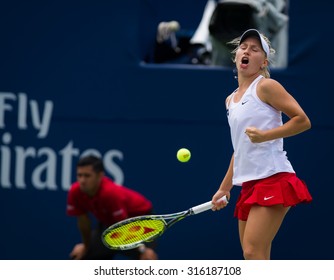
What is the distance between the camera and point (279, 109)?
13.4 ft

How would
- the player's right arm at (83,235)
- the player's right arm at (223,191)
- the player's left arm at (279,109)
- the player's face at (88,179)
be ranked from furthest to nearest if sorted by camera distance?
1. the player's right arm at (83,235)
2. the player's face at (88,179)
3. the player's right arm at (223,191)
4. the player's left arm at (279,109)

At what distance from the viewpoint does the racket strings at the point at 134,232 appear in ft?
14.5

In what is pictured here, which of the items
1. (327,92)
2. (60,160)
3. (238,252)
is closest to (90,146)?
(60,160)

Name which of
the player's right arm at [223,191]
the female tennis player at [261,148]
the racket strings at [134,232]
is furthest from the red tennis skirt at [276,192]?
the racket strings at [134,232]

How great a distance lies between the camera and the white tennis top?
13.5 ft

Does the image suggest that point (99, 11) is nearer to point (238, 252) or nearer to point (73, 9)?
point (73, 9)

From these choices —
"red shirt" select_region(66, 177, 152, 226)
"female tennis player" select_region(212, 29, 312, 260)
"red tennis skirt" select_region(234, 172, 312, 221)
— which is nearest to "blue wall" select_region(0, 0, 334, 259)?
"red shirt" select_region(66, 177, 152, 226)

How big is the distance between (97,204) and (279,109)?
253 centimetres

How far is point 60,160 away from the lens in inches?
251

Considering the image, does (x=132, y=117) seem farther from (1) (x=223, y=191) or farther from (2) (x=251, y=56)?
(2) (x=251, y=56)

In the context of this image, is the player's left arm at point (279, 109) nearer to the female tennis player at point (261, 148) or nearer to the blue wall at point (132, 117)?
the female tennis player at point (261, 148)

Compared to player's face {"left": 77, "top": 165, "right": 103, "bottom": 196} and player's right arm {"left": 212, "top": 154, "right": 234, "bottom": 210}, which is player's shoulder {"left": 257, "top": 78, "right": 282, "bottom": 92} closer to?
player's right arm {"left": 212, "top": 154, "right": 234, "bottom": 210}

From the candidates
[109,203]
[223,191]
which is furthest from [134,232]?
[109,203]

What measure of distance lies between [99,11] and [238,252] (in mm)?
2215
